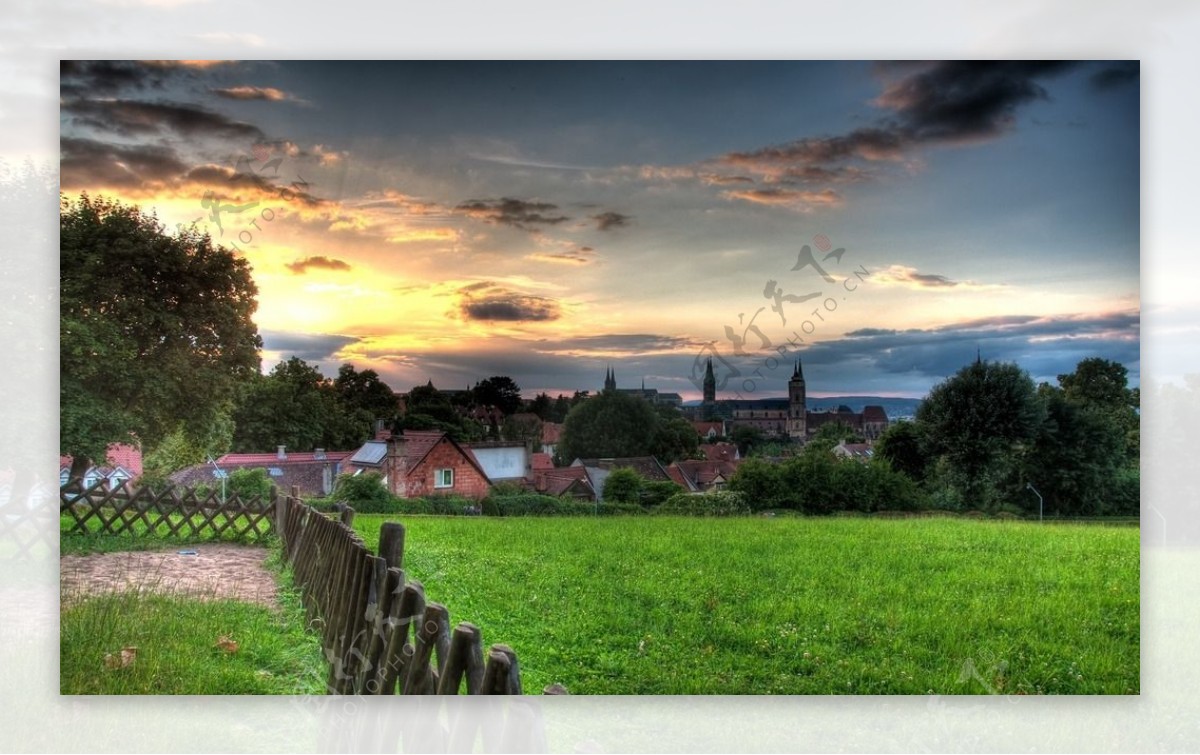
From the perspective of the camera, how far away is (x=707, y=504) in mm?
5168

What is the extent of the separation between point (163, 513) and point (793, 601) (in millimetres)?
3424

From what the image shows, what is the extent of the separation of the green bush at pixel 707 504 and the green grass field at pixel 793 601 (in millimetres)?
54

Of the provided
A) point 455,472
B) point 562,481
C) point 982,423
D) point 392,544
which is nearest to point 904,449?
point 982,423

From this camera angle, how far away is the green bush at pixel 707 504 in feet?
16.9

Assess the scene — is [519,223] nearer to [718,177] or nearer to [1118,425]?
[718,177]

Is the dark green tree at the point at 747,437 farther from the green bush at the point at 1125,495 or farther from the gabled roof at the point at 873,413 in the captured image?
the green bush at the point at 1125,495

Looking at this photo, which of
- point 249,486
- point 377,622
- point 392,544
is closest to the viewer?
point 377,622

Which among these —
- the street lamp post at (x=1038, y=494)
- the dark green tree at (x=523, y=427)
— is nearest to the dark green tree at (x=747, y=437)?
the dark green tree at (x=523, y=427)

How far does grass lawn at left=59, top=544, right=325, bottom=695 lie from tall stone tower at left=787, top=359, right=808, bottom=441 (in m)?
2.72

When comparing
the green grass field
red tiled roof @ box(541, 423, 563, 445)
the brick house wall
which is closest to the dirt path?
the green grass field

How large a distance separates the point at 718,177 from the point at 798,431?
1.39 metres

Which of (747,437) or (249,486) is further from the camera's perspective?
(249,486)

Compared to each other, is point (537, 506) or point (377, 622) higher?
point (537, 506)

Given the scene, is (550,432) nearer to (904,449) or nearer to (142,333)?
(904,449)
